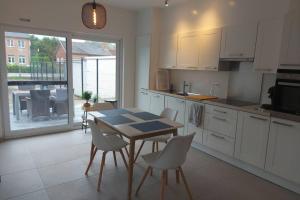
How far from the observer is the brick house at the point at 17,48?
3756 millimetres

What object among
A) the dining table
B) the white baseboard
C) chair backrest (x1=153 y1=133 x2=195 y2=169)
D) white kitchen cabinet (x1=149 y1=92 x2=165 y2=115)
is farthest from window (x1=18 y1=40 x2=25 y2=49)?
the white baseboard

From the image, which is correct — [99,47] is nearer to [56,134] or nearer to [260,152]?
[56,134]

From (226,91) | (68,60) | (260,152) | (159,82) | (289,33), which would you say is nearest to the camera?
(289,33)

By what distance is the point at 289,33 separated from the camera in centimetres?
257

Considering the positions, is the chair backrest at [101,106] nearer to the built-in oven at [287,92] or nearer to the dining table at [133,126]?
the dining table at [133,126]

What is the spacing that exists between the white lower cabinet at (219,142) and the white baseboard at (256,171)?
4.5 inches

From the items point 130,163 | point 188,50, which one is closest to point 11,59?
point 130,163

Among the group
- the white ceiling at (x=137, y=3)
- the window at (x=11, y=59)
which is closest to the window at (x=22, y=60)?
the window at (x=11, y=59)

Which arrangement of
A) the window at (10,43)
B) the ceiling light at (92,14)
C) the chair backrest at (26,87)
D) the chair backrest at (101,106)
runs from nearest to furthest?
the ceiling light at (92,14)
the chair backrest at (101,106)
the window at (10,43)
the chair backrest at (26,87)

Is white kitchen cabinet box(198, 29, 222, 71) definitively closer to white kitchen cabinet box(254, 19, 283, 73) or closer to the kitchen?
the kitchen

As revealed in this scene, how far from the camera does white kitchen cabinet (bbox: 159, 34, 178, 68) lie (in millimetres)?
4363

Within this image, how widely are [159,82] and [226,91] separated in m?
1.58

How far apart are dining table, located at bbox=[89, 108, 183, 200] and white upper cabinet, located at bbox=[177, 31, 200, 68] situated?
1605 mm

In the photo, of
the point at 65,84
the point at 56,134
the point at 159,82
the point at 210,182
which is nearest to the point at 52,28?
the point at 65,84
